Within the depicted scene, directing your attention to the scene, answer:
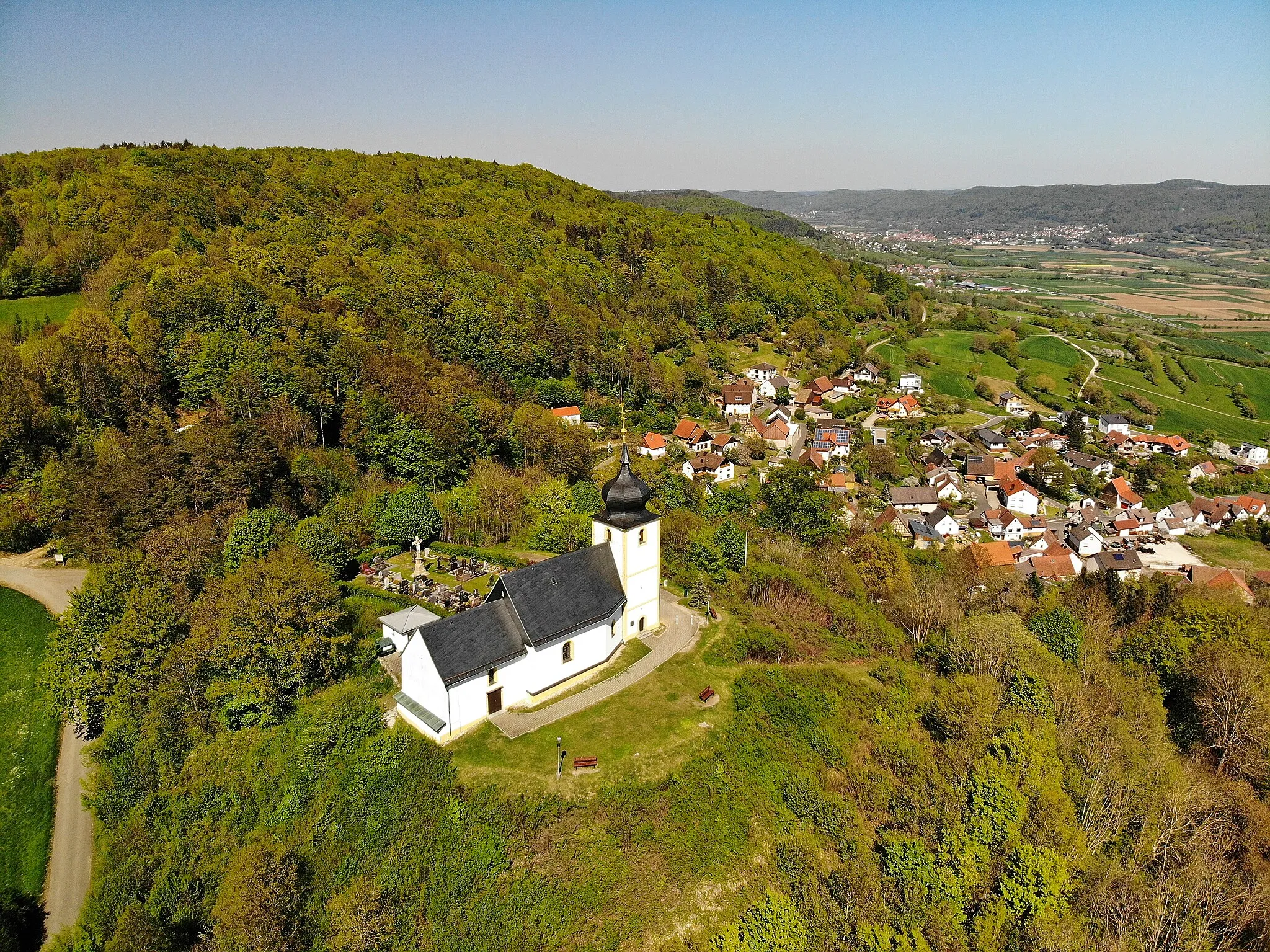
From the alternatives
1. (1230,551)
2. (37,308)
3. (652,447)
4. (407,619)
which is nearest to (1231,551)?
(1230,551)

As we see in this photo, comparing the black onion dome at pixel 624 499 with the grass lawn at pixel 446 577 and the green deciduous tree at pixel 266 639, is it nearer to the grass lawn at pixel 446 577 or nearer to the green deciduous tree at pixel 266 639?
the grass lawn at pixel 446 577

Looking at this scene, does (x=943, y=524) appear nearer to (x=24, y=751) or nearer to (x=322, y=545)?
(x=322, y=545)

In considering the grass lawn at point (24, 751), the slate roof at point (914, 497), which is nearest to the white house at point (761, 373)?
the slate roof at point (914, 497)

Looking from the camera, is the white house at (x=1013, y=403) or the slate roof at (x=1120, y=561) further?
the white house at (x=1013, y=403)

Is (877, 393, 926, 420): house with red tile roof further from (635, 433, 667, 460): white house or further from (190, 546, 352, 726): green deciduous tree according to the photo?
(190, 546, 352, 726): green deciduous tree

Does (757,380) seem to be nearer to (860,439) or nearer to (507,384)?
(860,439)

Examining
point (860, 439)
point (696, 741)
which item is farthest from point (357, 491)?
point (860, 439)
